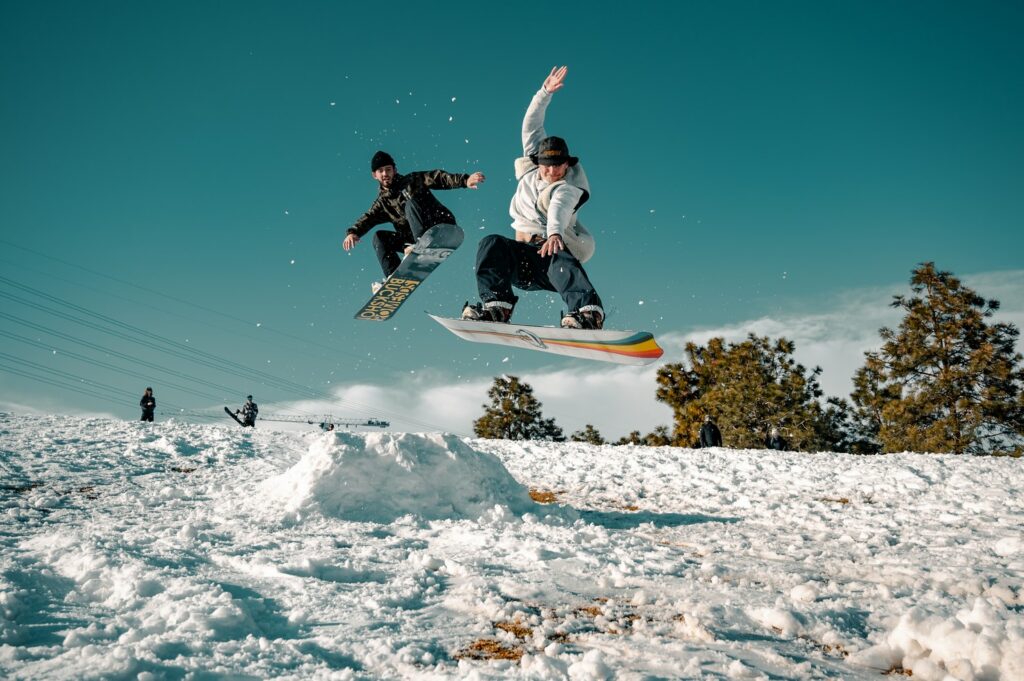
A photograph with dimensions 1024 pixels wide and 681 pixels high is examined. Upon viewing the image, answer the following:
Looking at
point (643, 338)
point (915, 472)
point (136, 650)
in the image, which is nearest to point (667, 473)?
point (915, 472)

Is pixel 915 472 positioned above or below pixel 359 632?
above

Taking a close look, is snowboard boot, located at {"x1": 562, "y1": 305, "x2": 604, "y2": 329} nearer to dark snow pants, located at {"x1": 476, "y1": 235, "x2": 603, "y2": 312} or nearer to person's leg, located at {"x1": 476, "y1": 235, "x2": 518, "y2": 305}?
dark snow pants, located at {"x1": 476, "y1": 235, "x2": 603, "y2": 312}

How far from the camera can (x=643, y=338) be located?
245 inches

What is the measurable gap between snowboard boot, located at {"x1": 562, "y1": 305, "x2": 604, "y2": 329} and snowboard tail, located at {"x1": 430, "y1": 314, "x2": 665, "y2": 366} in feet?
0.24

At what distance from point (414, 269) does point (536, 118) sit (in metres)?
2.73

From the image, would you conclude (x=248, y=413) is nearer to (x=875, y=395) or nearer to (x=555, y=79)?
(x=555, y=79)

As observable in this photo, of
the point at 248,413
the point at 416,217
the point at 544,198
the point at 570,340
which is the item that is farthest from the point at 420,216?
the point at 248,413

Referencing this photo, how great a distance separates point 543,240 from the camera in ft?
21.4

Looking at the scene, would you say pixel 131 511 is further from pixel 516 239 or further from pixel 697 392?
pixel 697 392

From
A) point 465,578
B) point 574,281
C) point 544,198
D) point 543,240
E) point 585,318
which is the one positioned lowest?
point 465,578

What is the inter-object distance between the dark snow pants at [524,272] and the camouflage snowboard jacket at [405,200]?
148cm

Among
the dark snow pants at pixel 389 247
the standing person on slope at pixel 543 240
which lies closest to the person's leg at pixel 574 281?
the standing person on slope at pixel 543 240

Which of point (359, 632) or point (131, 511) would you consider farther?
point (131, 511)

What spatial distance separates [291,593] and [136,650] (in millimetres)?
1022
